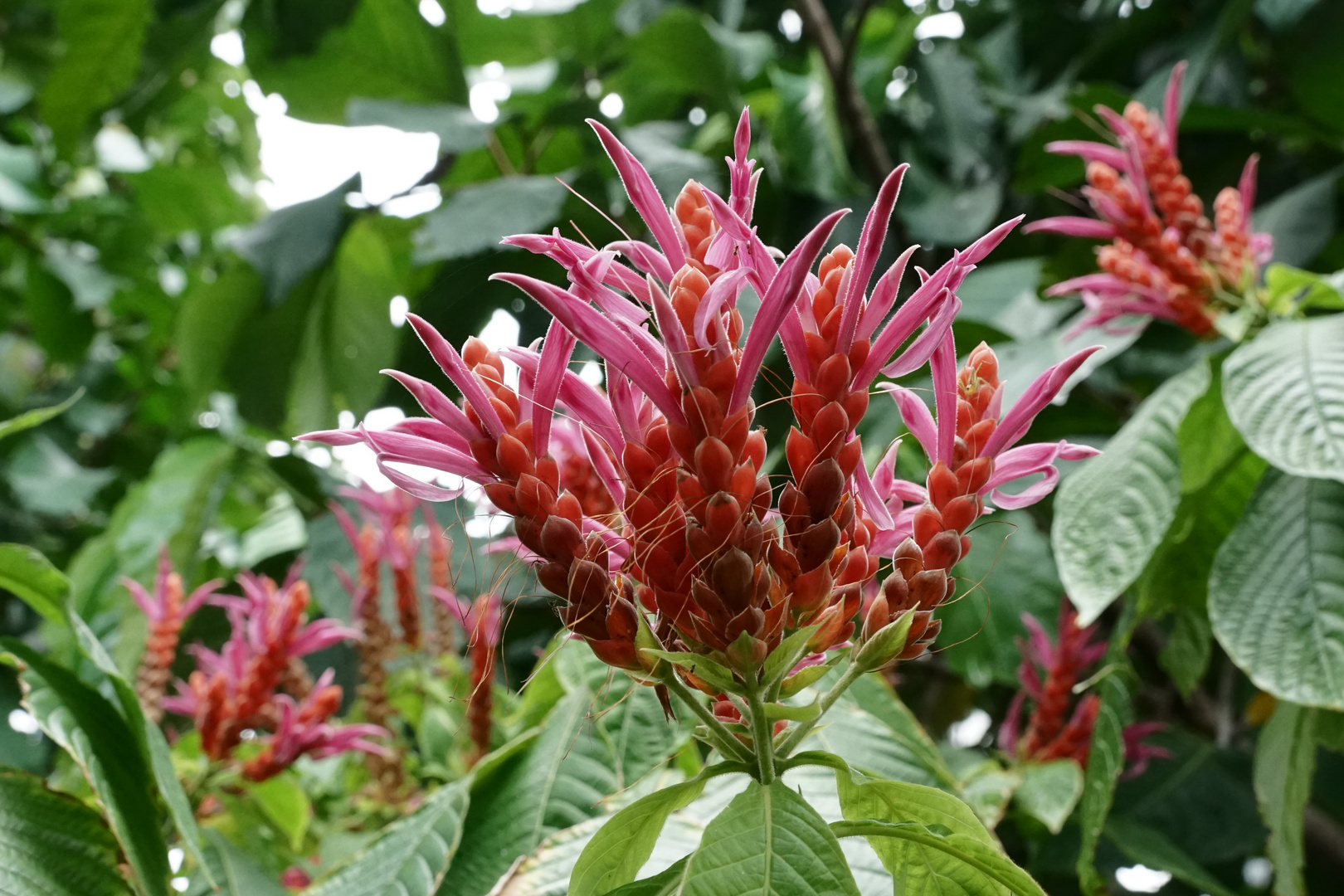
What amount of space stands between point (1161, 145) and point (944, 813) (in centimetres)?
82

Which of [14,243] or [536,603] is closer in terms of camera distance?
[536,603]

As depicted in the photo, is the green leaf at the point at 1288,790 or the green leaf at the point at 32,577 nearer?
the green leaf at the point at 32,577

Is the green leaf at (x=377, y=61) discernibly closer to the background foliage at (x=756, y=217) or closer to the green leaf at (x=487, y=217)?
the background foliage at (x=756, y=217)

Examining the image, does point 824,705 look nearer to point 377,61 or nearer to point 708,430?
point 708,430

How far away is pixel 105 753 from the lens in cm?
62

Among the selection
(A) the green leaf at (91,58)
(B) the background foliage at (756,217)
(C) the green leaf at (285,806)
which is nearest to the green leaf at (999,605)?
Result: (B) the background foliage at (756,217)

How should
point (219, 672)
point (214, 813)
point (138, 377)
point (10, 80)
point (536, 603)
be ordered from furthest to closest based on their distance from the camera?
point (138, 377), point (10, 80), point (536, 603), point (214, 813), point (219, 672)

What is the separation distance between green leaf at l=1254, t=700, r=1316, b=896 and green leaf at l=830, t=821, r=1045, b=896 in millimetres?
556

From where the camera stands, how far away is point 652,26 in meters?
1.45

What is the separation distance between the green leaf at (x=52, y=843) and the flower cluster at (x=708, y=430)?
1.13ft

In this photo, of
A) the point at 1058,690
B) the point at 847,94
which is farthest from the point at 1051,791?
the point at 847,94

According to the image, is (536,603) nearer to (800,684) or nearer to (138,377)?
(800,684)

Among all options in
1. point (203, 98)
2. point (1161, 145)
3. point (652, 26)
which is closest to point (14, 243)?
point (203, 98)

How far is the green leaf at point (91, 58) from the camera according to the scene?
156 cm
